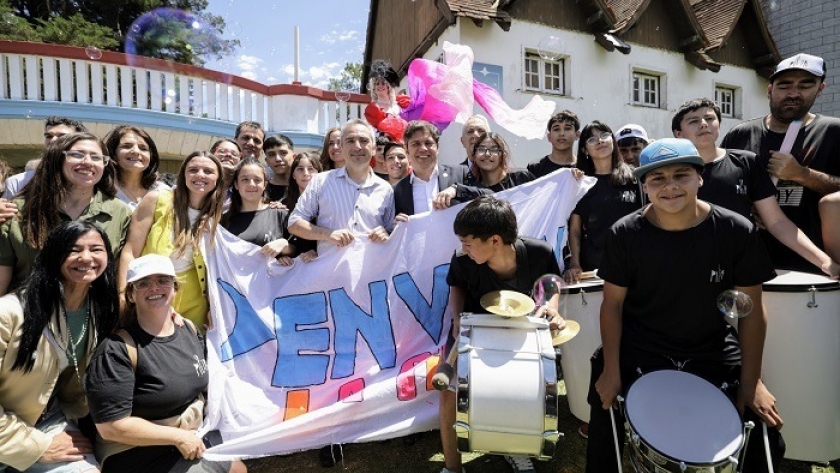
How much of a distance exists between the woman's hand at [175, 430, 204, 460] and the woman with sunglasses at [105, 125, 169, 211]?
6.07 feet

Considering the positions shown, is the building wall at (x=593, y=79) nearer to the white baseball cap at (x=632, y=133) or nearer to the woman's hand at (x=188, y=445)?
the white baseball cap at (x=632, y=133)

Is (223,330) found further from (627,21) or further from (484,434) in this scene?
(627,21)

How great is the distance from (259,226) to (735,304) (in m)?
3.15

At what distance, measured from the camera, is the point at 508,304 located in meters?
2.47

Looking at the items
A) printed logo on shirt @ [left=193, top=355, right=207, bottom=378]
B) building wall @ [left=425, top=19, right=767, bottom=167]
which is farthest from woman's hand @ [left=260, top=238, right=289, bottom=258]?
building wall @ [left=425, top=19, right=767, bottom=167]

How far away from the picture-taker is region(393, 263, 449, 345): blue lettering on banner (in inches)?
141

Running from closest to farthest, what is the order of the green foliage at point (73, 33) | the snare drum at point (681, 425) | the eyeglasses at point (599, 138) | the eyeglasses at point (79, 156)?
the snare drum at point (681, 425) < the eyeglasses at point (79, 156) < the eyeglasses at point (599, 138) < the green foliage at point (73, 33)

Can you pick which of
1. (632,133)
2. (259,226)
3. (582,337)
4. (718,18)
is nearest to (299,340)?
(259,226)

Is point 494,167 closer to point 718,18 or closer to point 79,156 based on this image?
point 79,156

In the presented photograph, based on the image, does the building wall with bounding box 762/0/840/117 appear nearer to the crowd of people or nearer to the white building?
the white building

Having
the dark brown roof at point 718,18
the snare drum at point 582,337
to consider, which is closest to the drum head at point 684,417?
the snare drum at point 582,337

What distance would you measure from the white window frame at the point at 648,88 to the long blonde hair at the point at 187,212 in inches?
518

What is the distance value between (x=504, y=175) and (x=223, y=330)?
2540 mm

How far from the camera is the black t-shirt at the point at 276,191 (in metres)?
4.69
